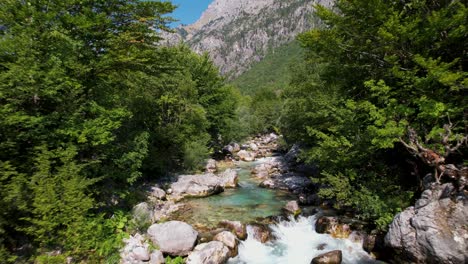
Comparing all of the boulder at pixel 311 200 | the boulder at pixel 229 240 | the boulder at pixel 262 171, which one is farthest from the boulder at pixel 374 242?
the boulder at pixel 262 171

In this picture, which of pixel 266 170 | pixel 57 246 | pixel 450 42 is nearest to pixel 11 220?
pixel 57 246

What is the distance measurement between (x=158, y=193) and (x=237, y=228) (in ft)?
23.2

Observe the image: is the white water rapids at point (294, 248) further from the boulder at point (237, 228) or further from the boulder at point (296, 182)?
the boulder at point (296, 182)

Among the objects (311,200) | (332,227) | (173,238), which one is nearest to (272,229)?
(332,227)

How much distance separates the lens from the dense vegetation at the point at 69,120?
27.6 feet

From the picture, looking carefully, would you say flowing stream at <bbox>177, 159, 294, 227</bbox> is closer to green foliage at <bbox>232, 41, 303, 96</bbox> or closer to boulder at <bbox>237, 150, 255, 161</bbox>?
boulder at <bbox>237, 150, 255, 161</bbox>

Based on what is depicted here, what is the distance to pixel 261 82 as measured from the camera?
13800cm

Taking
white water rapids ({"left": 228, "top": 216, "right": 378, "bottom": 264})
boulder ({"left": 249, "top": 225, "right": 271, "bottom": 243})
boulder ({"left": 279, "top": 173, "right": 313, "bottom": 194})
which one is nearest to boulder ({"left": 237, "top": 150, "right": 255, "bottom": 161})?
boulder ({"left": 279, "top": 173, "right": 313, "bottom": 194})

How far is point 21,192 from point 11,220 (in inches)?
39.1

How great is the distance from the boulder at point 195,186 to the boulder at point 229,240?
7168 mm

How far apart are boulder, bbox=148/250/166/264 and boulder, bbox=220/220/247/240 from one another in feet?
12.1

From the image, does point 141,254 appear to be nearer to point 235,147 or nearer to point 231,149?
point 231,149

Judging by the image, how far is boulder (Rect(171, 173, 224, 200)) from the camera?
18.6 m

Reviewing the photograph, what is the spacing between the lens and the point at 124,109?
13.1 meters
